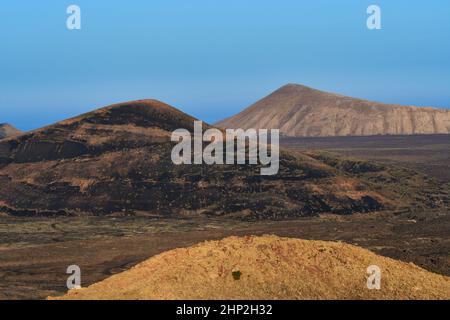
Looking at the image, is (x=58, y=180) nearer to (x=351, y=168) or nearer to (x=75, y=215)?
(x=75, y=215)

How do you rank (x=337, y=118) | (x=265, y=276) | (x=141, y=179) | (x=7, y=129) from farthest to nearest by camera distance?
(x=337, y=118) < (x=7, y=129) < (x=141, y=179) < (x=265, y=276)

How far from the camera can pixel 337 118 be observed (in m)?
148

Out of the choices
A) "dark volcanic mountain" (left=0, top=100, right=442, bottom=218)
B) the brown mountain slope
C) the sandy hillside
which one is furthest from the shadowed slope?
the brown mountain slope

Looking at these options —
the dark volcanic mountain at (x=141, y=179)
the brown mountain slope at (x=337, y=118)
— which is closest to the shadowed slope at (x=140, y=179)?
the dark volcanic mountain at (x=141, y=179)

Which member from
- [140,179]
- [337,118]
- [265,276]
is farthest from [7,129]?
[265,276]

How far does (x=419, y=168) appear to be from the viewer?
69.1 meters

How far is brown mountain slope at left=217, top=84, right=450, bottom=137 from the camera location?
14162cm

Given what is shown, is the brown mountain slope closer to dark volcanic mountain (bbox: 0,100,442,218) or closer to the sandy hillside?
dark volcanic mountain (bbox: 0,100,442,218)

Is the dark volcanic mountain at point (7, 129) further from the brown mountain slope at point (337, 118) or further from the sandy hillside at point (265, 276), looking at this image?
the sandy hillside at point (265, 276)

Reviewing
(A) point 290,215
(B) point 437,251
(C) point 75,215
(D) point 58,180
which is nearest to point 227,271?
(B) point 437,251

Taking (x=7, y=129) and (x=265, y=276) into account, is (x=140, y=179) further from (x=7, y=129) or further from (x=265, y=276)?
(x=7, y=129)

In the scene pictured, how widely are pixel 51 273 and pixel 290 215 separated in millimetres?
18689

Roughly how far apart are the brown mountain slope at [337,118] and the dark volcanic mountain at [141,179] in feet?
308

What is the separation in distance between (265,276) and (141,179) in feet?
96.5
